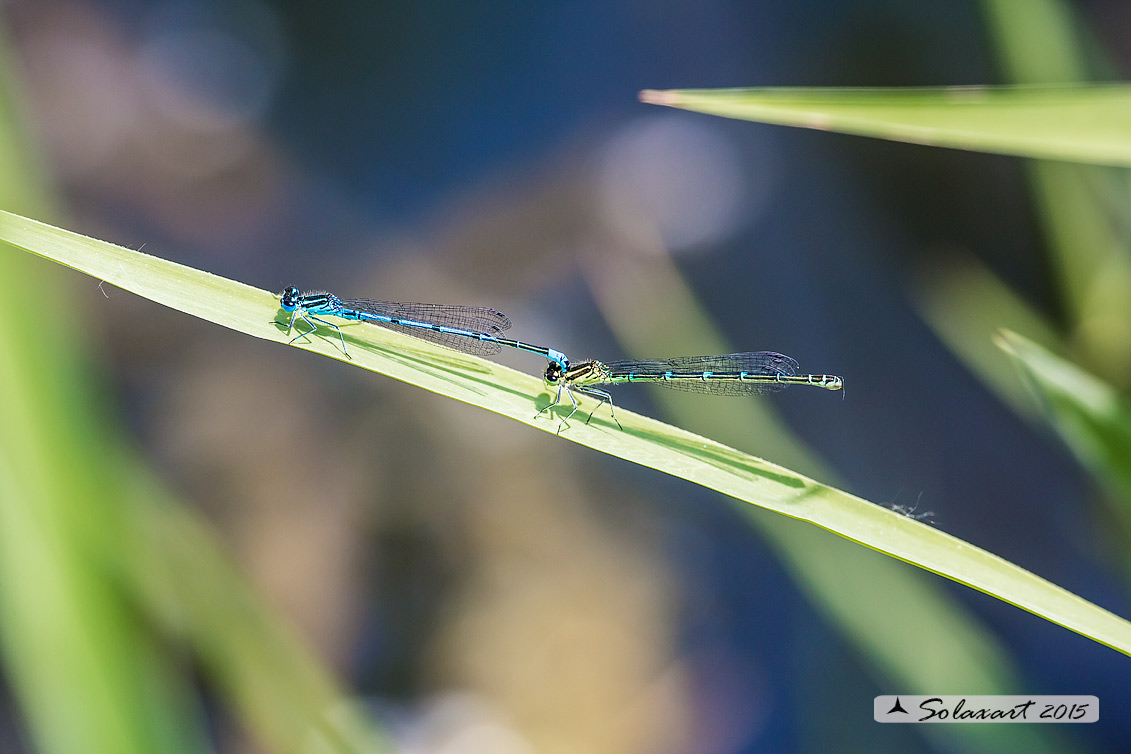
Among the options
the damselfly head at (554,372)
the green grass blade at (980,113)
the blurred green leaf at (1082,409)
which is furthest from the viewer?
the damselfly head at (554,372)

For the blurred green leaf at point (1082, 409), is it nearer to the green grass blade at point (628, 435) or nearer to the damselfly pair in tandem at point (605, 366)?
the green grass blade at point (628, 435)

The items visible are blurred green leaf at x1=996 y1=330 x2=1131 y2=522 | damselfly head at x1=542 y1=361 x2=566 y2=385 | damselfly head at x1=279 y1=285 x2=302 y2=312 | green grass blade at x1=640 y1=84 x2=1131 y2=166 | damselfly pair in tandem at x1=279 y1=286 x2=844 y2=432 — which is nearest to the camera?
green grass blade at x1=640 y1=84 x2=1131 y2=166

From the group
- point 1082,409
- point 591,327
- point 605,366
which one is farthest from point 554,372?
point 591,327

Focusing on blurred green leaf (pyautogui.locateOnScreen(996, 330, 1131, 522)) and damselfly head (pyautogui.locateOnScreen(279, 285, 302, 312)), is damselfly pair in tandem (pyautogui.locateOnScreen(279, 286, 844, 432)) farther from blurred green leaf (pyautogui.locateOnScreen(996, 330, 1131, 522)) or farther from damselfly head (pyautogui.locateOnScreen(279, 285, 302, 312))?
blurred green leaf (pyautogui.locateOnScreen(996, 330, 1131, 522))

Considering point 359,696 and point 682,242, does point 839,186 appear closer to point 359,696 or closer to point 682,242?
point 682,242

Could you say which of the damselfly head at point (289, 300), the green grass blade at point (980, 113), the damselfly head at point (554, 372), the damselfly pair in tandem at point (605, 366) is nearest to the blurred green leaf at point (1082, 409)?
the green grass blade at point (980, 113)

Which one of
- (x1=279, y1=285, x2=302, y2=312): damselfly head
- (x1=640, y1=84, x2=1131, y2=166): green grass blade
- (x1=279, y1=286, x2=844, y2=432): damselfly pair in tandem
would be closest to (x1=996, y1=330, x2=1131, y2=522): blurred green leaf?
(x1=640, y1=84, x2=1131, y2=166): green grass blade
